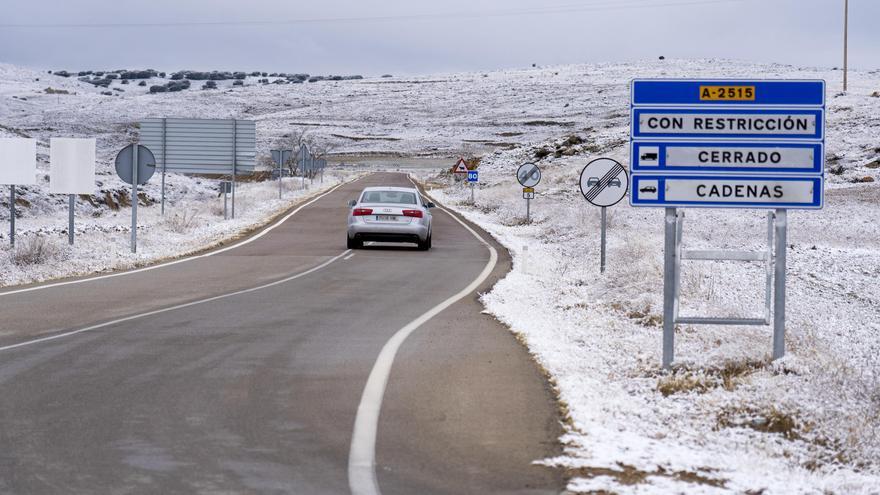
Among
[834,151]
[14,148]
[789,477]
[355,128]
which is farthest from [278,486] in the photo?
[355,128]

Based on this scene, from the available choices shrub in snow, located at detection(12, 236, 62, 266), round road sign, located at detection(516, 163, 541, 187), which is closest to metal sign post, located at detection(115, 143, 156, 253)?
shrub in snow, located at detection(12, 236, 62, 266)

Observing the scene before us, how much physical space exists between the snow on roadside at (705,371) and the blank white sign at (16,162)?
970cm

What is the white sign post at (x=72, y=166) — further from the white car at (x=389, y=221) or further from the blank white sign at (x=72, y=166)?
the white car at (x=389, y=221)

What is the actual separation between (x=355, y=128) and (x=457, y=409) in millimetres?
141259

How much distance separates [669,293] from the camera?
29.1 feet

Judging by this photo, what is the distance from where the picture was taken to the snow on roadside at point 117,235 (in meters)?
19.5

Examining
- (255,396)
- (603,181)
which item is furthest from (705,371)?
(603,181)

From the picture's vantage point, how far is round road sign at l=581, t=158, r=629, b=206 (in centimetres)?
1864

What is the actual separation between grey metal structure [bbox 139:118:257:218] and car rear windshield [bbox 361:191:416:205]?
11232 mm

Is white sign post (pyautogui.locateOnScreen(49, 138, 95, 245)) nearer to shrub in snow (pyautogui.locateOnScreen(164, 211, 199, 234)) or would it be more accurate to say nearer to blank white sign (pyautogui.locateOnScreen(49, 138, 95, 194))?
blank white sign (pyautogui.locateOnScreen(49, 138, 95, 194))

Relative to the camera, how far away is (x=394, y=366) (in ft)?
31.0

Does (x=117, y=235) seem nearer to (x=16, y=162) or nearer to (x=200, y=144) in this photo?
(x=16, y=162)

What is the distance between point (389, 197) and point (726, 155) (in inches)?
699

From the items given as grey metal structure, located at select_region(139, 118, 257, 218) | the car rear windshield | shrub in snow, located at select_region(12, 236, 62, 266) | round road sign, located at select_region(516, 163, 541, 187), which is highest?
grey metal structure, located at select_region(139, 118, 257, 218)
